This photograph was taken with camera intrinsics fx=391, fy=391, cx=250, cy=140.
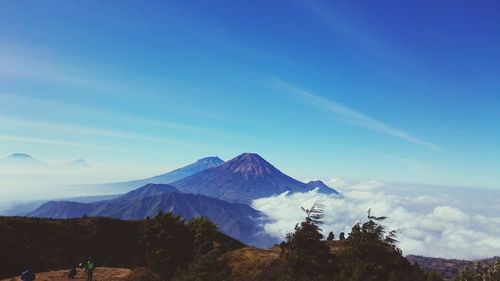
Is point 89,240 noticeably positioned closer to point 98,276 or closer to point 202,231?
point 202,231

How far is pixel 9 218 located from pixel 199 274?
90128 mm

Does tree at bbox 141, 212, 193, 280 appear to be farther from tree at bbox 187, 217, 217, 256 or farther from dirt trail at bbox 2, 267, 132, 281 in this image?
tree at bbox 187, 217, 217, 256

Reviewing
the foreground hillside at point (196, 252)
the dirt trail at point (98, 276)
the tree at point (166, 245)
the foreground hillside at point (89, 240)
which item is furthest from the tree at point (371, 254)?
the dirt trail at point (98, 276)

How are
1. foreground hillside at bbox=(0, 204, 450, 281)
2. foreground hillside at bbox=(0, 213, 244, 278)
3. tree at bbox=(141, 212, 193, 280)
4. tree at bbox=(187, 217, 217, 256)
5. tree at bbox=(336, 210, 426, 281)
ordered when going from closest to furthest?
foreground hillside at bbox=(0, 204, 450, 281) < tree at bbox=(336, 210, 426, 281) < tree at bbox=(141, 212, 193, 280) < foreground hillside at bbox=(0, 213, 244, 278) < tree at bbox=(187, 217, 217, 256)

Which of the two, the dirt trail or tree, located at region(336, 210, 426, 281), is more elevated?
tree, located at region(336, 210, 426, 281)

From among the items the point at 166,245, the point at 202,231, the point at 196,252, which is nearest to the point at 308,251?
the point at 196,252

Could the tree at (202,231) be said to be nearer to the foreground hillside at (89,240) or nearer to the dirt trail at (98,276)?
the foreground hillside at (89,240)

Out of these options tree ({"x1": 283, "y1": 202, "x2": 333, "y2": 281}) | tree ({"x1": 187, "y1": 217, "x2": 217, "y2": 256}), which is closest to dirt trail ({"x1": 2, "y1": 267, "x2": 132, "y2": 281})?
tree ({"x1": 187, "y1": 217, "x2": 217, "y2": 256})

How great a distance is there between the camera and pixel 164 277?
48.5 meters

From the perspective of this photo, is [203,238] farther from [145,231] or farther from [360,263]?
[360,263]

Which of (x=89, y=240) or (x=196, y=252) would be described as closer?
(x=196, y=252)

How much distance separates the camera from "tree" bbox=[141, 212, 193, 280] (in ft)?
157

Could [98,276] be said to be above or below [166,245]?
below

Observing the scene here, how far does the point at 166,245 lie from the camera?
160ft
